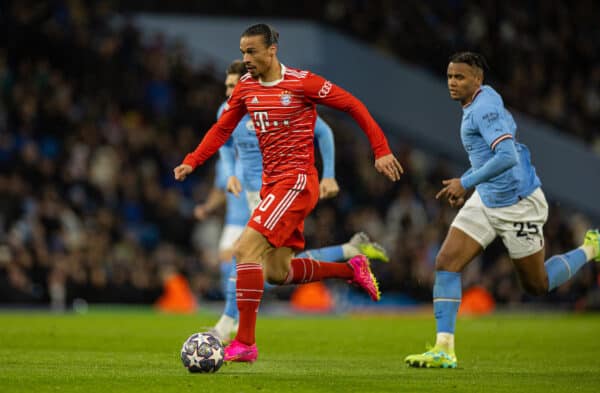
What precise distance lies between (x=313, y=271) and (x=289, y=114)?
58.9 inches

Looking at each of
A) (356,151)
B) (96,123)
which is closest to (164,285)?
(96,123)

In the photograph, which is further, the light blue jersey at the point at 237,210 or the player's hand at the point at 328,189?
the light blue jersey at the point at 237,210

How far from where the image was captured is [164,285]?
21.6 meters

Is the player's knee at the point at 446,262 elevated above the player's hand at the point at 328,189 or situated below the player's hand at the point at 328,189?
below

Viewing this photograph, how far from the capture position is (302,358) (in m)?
10.2

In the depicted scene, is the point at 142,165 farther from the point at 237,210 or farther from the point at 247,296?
the point at 247,296

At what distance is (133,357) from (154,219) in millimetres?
12618

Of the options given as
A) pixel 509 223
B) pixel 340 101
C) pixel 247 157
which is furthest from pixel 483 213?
pixel 247 157

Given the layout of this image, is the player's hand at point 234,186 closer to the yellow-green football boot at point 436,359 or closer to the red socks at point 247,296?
the red socks at point 247,296

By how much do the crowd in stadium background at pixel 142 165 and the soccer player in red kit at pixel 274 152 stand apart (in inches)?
400

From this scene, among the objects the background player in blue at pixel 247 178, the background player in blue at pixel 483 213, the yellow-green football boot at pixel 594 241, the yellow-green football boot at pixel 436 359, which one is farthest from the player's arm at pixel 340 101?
the yellow-green football boot at pixel 594 241

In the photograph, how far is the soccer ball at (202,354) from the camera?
8203 mm

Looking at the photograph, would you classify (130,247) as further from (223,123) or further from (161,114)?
(223,123)

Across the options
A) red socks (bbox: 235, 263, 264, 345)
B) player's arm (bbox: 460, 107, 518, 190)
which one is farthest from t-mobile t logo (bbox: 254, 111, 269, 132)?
player's arm (bbox: 460, 107, 518, 190)
